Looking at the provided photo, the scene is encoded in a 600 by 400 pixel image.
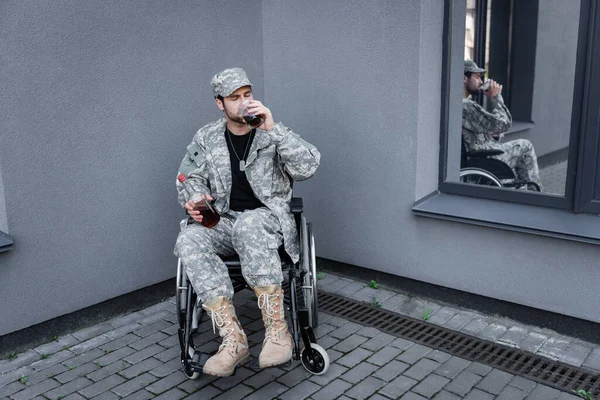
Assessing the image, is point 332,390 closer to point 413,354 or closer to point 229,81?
point 413,354

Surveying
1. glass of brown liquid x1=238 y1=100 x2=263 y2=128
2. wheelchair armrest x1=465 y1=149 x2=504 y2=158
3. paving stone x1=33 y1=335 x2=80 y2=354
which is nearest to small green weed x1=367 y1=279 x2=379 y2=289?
wheelchair armrest x1=465 y1=149 x2=504 y2=158

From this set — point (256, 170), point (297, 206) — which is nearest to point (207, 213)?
point (256, 170)

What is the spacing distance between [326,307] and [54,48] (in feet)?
7.99

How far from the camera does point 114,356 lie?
3.69m

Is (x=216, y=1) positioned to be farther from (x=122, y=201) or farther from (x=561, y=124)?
(x=561, y=124)

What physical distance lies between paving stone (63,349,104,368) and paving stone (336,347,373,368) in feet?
4.80

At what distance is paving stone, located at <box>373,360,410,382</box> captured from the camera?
11.0 ft

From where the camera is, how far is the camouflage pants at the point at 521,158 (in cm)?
441

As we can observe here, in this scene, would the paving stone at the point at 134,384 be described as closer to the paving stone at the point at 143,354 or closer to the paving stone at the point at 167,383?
the paving stone at the point at 167,383

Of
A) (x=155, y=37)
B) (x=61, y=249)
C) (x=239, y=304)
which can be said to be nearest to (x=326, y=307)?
(x=239, y=304)

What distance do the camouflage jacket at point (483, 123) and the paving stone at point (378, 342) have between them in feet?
5.36

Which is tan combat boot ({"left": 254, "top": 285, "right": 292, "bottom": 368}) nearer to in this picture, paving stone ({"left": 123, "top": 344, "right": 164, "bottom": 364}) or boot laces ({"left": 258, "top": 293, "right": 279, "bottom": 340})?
boot laces ({"left": 258, "top": 293, "right": 279, "bottom": 340})

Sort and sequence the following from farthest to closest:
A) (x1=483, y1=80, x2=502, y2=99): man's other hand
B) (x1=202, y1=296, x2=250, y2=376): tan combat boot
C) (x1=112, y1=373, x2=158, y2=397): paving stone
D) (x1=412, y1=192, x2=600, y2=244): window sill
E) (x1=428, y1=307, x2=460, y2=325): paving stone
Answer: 1. (x1=483, y1=80, x2=502, y2=99): man's other hand
2. (x1=428, y1=307, x2=460, y2=325): paving stone
3. (x1=412, y1=192, x2=600, y2=244): window sill
4. (x1=112, y1=373, x2=158, y2=397): paving stone
5. (x1=202, y1=296, x2=250, y2=376): tan combat boot

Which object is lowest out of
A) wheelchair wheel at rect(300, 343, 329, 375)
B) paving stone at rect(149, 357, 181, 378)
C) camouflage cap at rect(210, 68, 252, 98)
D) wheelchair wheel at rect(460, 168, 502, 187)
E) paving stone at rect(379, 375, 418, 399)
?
paving stone at rect(149, 357, 181, 378)
